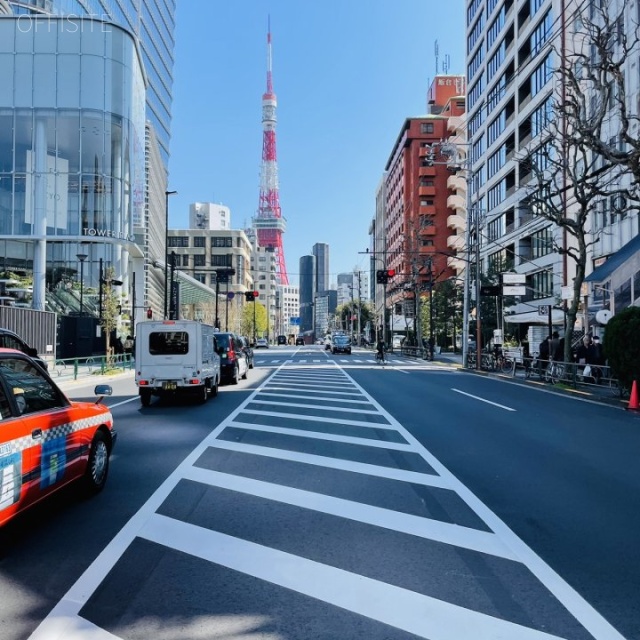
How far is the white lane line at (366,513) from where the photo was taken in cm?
541

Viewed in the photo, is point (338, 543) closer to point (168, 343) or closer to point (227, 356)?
point (168, 343)

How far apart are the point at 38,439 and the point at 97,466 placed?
1756 mm

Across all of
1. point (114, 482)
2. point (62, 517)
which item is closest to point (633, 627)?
point (62, 517)

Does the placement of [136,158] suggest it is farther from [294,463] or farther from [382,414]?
[294,463]

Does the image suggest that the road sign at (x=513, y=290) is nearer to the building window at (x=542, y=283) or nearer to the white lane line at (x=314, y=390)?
the white lane line at (x=314, y=390)

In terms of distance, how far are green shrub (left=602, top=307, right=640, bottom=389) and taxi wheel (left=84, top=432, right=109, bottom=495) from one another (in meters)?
14.0

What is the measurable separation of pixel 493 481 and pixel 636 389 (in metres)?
10.2

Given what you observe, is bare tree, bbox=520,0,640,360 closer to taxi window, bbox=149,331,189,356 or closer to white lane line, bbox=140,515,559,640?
taxi window, bbox=149,331,189,356

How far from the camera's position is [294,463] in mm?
8719

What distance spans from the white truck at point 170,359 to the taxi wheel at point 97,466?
9092mm

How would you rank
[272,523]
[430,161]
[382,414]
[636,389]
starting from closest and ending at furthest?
[272,523] → [382,414] → [636,389] → [430,161]

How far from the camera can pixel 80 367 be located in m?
27.9

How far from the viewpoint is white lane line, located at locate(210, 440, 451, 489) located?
25.5 feet

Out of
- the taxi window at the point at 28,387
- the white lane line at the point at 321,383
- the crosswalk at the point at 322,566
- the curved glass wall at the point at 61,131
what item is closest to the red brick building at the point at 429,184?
the curved glass wall at the point at 61,131
